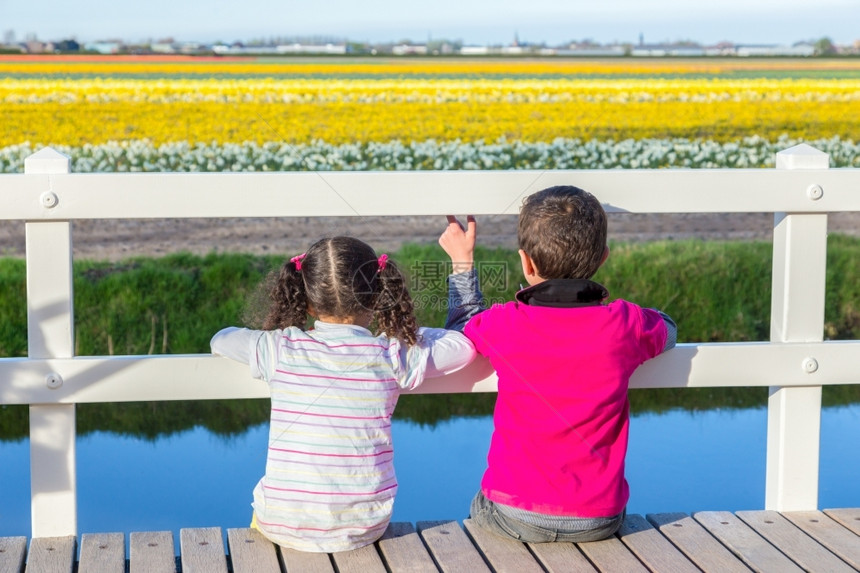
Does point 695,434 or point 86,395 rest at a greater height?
point 86,395

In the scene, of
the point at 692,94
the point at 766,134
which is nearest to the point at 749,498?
the point at 766,134

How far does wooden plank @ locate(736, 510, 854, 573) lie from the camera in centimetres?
224

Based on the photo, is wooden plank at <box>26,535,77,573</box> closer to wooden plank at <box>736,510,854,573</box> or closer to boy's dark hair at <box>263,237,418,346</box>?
boy's dark hair at <box>263,237,418,346</box>

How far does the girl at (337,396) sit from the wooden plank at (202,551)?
104mm

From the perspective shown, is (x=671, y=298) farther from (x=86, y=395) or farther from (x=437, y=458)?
(x=86, y=395)

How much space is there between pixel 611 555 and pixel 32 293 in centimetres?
131

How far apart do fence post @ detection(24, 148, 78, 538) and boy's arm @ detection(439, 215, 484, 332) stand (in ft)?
2.66

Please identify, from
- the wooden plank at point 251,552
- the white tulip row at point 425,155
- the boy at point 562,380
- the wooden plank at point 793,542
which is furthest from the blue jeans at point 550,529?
A: the white tulip row at point 425,155

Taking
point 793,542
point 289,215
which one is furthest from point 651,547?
point 289,215

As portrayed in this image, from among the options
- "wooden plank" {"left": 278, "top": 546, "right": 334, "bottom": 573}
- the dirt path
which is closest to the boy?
"wooden plank" {"left": 278, "top": 546, "right": 334, "bottom": 573}

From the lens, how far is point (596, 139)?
18.4 m

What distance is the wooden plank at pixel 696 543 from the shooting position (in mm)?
2215

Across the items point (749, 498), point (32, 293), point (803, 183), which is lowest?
point (749, 498)

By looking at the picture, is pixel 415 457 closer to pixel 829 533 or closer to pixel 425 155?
pixel 829 533
